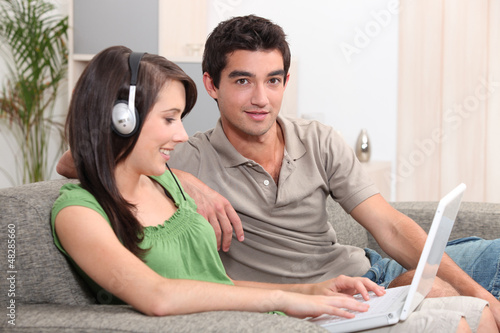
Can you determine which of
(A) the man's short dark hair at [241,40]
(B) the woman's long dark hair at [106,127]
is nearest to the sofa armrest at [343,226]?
(A) the man's short dark hair at [241,40]

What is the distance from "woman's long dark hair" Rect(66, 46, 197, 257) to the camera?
53.2 inches

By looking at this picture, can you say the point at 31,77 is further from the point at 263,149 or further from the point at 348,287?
A: the point at 348,287

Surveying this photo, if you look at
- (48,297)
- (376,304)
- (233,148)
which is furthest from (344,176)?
(48,297)

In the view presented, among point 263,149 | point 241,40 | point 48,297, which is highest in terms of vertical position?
point 241,40

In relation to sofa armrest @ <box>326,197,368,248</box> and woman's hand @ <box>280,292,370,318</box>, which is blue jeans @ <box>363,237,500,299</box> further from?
woman's hand @ <box>280,292,370,318</box>

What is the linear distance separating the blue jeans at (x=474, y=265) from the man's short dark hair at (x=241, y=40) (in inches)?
26.4

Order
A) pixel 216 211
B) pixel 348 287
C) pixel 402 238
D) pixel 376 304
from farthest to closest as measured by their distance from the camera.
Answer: pixel 402 238
pixel 216 211
pixel 348 287
pixel 376 304

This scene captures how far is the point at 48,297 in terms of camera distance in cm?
138

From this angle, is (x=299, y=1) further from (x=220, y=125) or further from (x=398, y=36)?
(x=220, y=125)

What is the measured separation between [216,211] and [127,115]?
0.44 meters

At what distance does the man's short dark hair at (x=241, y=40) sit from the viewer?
1.90 m

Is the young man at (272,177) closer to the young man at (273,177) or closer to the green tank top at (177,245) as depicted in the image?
the young man at (273,177)

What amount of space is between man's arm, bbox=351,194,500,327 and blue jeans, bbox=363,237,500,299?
0.13 m

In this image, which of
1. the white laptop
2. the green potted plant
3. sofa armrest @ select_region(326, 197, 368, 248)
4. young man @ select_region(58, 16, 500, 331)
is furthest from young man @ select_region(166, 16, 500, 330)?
the green potted plant
